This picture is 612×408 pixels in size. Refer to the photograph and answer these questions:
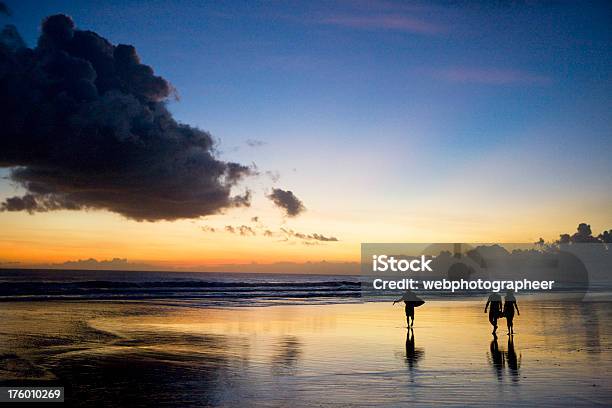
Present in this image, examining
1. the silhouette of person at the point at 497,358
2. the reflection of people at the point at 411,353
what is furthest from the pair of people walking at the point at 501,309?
the reflection of people at the point at 411,353

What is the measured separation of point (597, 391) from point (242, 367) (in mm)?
9093

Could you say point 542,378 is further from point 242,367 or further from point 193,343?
point 193,343

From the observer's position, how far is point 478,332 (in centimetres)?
2466

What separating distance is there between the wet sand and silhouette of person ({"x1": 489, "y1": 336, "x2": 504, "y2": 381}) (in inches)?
1.8

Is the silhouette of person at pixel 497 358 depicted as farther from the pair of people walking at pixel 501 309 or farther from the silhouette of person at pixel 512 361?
the pair of people walking at pixel 501 309

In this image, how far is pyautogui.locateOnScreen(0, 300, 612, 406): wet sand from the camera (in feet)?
39.5

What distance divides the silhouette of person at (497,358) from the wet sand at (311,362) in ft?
0.15

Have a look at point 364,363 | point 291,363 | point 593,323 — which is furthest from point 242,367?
point 593,323

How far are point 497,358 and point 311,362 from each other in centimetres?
588

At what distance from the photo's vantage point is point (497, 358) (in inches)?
673

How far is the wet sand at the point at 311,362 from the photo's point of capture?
39.5 feet

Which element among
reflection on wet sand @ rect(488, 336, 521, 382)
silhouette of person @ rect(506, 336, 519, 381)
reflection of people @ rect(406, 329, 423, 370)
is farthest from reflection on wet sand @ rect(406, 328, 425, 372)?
silhouette of person @ rect(506, 336, 519, 381)

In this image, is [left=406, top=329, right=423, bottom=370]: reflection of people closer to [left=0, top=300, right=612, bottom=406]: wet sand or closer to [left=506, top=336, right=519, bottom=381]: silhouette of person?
[left=0, top=300, right=612, bottom=406]: wet sand

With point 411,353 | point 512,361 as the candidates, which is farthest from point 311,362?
point 512,361
